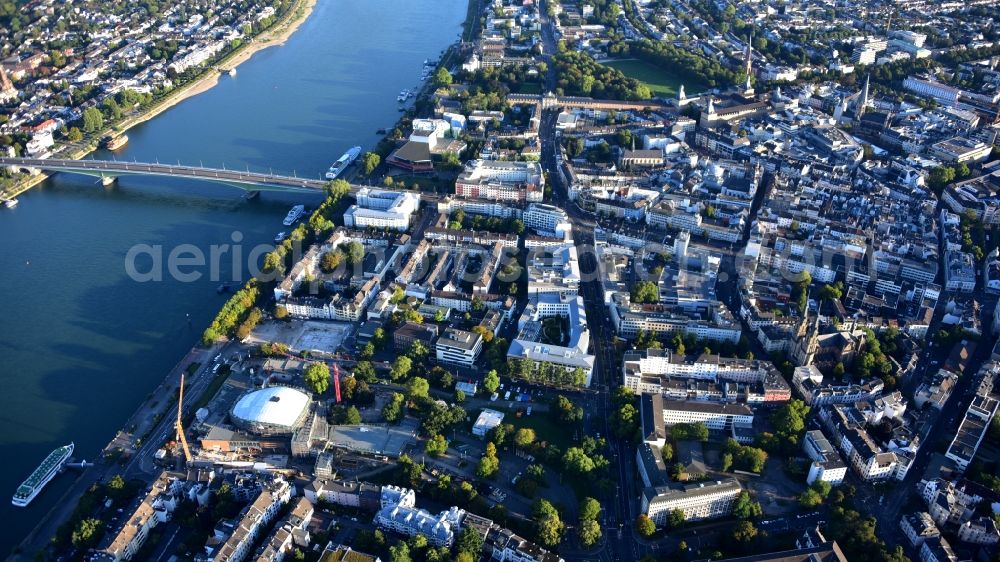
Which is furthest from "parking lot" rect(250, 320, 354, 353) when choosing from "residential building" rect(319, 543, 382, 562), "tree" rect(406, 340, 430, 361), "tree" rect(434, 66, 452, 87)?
"tree" rect(434, 66, 452, 87)

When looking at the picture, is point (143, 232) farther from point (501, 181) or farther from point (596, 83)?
point (596, 83)

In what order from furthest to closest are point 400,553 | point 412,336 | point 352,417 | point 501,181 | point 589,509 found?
1. point 501,181
2. point 412,336
3. point 352,417
4. point 589,509
5. point 400,553

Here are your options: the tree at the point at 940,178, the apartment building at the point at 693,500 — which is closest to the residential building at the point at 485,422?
the apartment building at the point at 693,500

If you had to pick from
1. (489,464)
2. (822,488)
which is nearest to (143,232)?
(489,464)

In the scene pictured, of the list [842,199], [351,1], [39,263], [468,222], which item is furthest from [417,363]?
[351,1]

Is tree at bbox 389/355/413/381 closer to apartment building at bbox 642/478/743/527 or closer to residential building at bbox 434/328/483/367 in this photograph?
residential building at bbox 434/328/483/367

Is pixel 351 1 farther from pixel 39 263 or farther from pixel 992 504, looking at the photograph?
pixel 992 504

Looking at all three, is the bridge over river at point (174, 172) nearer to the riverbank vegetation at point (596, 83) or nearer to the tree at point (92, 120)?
the tree at point (92, 120)
